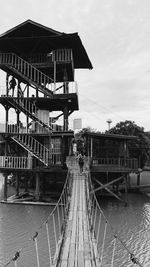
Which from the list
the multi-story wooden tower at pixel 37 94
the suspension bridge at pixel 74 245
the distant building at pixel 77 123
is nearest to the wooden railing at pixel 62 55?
the multi-story wooden tower at pixel 37 94

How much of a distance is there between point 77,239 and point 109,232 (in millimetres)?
4789

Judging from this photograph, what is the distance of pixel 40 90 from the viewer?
19.9 meters

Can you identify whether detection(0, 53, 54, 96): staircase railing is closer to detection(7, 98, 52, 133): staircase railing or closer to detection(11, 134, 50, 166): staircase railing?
detection(7, 98, 52, 133): staircase railing

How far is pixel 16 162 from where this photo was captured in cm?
2023

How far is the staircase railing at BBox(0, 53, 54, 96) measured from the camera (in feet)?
64.8

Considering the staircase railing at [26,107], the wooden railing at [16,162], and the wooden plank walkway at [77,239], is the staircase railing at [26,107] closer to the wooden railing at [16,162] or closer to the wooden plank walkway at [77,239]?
the wooden railing at [16,162]

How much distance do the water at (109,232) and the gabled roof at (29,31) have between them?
13.8m

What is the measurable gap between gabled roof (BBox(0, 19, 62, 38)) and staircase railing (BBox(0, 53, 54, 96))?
1.81 metres

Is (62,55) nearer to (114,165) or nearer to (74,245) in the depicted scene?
(114,165)

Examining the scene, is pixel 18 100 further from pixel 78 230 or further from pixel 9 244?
pixel 78 230

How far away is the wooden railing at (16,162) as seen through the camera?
64.6 ft

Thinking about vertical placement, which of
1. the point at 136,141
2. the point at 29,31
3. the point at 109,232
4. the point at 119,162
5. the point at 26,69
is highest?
the point at 29,31

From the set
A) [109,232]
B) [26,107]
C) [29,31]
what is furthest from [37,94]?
[109,232]

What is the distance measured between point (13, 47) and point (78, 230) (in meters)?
17.1
